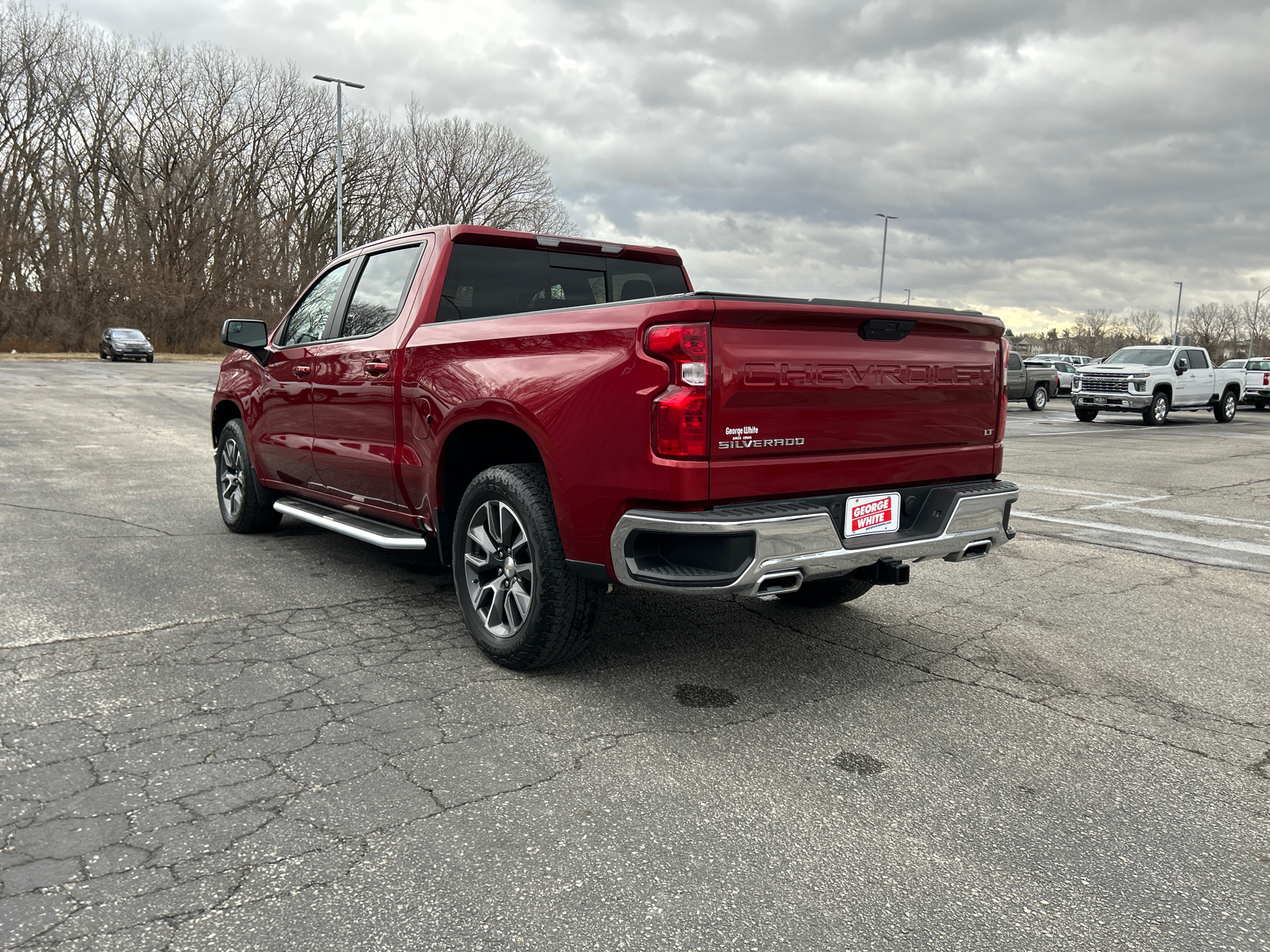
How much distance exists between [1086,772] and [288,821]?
102 inches

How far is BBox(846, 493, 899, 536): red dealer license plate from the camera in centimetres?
370

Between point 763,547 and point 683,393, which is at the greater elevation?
point 683,393

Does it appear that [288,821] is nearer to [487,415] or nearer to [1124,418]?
[487,415]

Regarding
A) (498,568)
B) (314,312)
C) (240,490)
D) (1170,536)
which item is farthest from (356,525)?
(1170,536)

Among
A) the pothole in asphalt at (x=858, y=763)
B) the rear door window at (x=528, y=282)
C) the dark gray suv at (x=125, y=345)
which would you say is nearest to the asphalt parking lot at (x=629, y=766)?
the pothole in asphalt at (x=858, y=763)

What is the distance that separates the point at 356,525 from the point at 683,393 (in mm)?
2653

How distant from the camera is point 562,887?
2445 mm

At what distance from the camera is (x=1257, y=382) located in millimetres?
31375

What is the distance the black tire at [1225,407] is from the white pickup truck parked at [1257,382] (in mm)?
6653

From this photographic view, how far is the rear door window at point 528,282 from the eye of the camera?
4.85m

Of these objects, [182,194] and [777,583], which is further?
[182,194]

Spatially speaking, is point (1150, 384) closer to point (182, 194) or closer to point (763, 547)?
point (763, 547)

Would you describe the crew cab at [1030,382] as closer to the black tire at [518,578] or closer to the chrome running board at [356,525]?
the chrome running board at [356,525]

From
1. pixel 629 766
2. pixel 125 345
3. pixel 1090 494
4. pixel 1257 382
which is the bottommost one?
pixel 629 766
